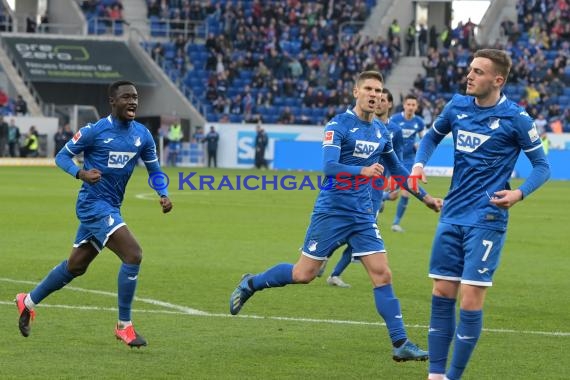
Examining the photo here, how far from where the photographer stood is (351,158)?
991 centimetres

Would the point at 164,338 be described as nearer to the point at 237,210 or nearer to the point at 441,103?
the point at 237,210

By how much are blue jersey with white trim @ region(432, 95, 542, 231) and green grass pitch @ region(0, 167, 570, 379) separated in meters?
1.42

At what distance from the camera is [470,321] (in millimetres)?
7977

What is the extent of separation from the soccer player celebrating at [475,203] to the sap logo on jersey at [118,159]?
3.17 metres

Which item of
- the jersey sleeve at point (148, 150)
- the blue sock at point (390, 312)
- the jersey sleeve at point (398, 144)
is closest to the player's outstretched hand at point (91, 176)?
the jersey sleeve at point (148, 150)

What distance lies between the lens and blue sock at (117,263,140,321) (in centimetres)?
988

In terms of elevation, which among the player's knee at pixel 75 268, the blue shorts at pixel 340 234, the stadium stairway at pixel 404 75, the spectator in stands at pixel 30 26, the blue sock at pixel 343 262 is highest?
the blue shorts at pixel 340 234

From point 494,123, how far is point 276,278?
112 inches

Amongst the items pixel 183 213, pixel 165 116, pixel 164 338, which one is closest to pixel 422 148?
pixel 164 338

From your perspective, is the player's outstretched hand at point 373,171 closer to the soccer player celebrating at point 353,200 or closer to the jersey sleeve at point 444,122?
the soccer player celebrating at point 353,200

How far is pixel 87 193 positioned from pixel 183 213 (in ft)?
50.9

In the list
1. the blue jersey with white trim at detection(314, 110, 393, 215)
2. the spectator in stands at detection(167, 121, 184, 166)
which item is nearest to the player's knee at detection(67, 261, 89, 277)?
the blue jersey with white trim at detection(314, 110, 393, 215)

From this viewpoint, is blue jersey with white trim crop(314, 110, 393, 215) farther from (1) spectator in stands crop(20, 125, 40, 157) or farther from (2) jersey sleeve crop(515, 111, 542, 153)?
(1) spectator in stands crop(20, 125, 40, 157)

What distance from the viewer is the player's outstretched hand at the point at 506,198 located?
25.5 ft
